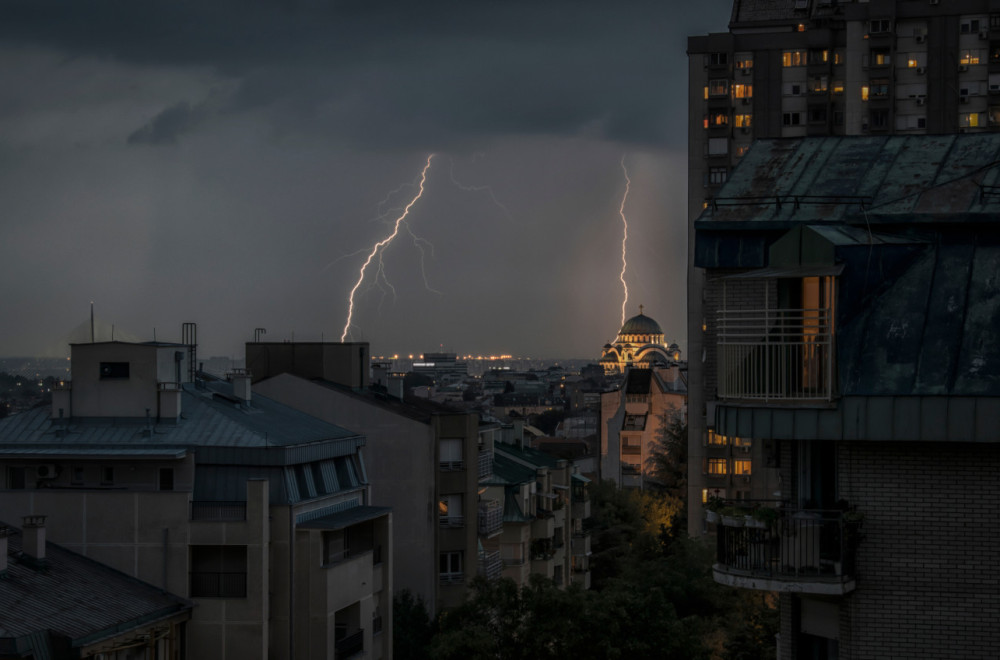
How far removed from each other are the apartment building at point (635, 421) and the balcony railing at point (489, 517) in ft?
276

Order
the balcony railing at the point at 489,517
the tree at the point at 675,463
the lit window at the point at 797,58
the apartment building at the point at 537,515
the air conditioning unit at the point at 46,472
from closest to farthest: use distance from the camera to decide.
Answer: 1. the air conditioning unit at the point at 46,472
2. the balcony railing at the point at 489,517
3. the apartment building at the point at 537,515
4. the lit window at the point at 797,58
5. the tree at the point at 675,463

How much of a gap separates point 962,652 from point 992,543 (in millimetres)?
1201

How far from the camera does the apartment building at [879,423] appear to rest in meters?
14.6

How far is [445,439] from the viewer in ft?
163

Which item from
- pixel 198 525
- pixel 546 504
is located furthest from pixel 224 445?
pixel 546 504

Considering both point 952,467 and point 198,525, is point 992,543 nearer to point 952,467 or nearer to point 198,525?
point 952,467

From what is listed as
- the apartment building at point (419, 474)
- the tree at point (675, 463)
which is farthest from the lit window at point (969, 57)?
the apartment building at point (419, 474)

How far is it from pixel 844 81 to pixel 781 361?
7763 cm

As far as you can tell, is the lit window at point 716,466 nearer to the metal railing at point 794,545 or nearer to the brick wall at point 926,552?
the metal railing at point 794,545

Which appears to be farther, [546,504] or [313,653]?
[546,504]

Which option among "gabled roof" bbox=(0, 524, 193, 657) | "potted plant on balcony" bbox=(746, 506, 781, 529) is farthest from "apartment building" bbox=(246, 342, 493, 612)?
"potted plant on balcony" bbox=(746, 506, 781, 529)

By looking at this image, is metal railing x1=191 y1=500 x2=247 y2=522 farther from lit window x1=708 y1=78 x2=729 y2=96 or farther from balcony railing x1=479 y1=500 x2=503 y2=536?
lit window x1=708 y1=78 x2=729 y2=96

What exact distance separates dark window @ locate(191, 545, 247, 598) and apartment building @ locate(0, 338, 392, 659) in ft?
0.12

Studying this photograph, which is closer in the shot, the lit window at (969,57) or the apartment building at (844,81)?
the apartment building at (844,81)
